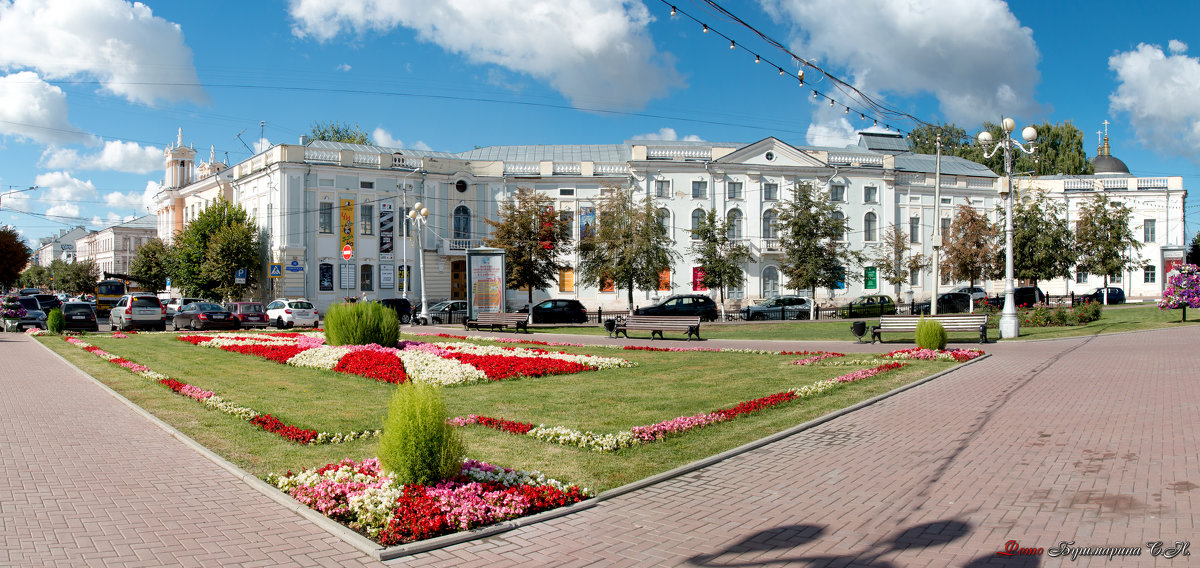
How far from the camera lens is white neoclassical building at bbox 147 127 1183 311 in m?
49.2

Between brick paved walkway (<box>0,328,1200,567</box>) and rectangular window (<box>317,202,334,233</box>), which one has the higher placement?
rectangular window (<box>317,202,334,233</box>)

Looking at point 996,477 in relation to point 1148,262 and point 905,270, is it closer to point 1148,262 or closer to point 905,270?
point 905,270

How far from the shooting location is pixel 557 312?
130ft

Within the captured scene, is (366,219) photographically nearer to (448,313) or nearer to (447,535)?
(448,313)

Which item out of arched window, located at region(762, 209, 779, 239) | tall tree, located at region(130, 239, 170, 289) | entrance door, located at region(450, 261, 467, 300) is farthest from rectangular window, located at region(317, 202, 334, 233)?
arched window, located at region(762, 209, 779, 239)

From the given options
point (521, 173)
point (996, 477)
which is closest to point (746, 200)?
point (521, 173)

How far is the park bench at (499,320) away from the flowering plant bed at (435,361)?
11184 millimetres

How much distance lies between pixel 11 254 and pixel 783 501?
74.8 meters

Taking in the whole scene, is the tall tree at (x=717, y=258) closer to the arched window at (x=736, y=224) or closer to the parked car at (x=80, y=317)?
the arched window at (x=736, y=224)

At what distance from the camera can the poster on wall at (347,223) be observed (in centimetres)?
4956

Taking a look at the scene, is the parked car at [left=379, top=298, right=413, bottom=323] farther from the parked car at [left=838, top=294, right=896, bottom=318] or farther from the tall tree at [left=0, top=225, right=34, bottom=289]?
the tall tree at [left=0, top=225, right=34, bottom=289]

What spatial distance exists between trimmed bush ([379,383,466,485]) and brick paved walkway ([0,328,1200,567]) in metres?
0.80

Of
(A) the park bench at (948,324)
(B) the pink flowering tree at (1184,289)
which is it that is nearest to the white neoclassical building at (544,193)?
(B) the pink flowering tree at (1184,289)

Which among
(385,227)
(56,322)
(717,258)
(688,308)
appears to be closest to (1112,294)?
(717,258)
